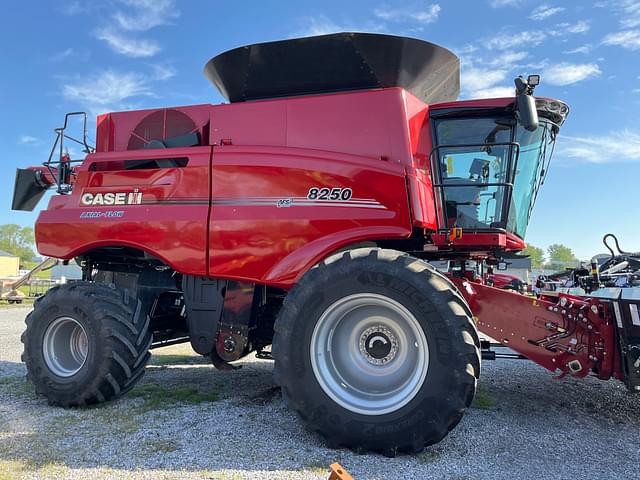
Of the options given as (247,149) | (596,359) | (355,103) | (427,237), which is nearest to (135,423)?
(247,149)

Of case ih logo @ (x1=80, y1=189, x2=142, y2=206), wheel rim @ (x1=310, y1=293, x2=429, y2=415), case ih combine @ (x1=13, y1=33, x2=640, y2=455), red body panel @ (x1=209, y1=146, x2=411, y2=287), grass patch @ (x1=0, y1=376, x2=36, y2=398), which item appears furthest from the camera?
grass patch @ (x1=0, y1=376, x2=36, y2=398)

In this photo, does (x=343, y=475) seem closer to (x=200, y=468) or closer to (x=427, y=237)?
(x=200, y=468)

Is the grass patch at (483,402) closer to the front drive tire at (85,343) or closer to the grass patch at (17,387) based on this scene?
the front drive tire at (85,343)

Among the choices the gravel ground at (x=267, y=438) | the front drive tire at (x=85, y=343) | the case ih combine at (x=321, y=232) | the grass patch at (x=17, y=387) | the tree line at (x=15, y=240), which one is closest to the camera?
the gravel ground at (x=267, y=438)

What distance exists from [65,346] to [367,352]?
322 cm

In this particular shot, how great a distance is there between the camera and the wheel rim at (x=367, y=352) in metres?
3.75

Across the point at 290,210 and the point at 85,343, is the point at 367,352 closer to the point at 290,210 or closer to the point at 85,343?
the point at 290,210

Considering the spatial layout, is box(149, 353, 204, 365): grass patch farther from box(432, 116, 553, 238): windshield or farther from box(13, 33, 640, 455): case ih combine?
box(432, 116, 553, 238): windshield

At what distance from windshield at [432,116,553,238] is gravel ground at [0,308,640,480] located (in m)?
1.85

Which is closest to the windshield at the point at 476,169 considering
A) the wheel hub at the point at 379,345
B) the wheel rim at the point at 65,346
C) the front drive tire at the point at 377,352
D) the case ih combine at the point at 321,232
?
the case ih combine at the point at 321,232

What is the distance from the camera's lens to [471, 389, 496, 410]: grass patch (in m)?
4.80

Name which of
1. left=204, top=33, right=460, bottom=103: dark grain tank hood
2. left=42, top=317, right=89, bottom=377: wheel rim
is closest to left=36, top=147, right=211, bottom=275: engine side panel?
left=42, top=317, right=89, bottom=377: wheel rim

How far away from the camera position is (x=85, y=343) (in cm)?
519

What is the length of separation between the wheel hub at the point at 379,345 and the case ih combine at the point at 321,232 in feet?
0.05
